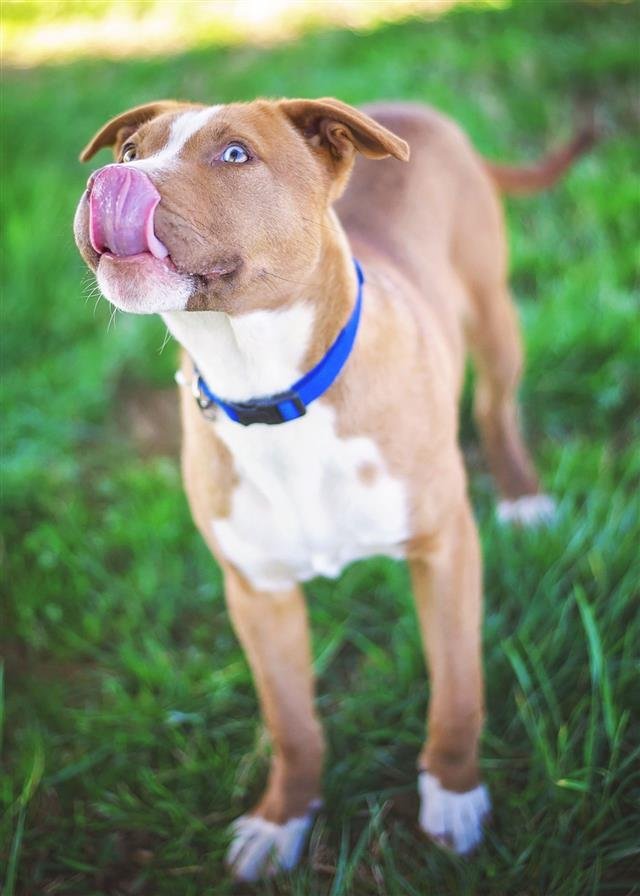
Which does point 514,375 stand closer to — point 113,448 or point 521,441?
point 521,441

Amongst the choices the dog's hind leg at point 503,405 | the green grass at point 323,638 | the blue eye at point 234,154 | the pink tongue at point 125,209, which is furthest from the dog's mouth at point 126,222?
the dog's hind leg at point 503,405

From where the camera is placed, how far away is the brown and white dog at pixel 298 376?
6.13 ft

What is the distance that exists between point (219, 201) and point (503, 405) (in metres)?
1.93

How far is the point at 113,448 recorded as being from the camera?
13.7 feet

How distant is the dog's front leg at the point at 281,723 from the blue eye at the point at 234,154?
1.08 meters

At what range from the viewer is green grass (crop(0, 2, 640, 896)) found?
2.50 m

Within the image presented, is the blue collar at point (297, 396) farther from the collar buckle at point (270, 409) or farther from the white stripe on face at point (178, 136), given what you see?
the white stripe on face at point (178, 136)

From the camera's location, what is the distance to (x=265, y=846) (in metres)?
2.59

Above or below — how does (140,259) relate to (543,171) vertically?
above

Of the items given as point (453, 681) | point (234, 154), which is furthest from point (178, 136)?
point (453, 681)

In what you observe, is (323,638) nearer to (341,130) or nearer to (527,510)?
(527,510)

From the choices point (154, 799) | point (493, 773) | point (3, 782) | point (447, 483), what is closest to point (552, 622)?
point (493, 773)

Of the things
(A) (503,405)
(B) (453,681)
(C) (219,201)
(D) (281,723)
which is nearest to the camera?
(C) (219,201)

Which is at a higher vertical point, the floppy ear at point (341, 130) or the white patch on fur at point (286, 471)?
the floppy ear at point (341, 130)
